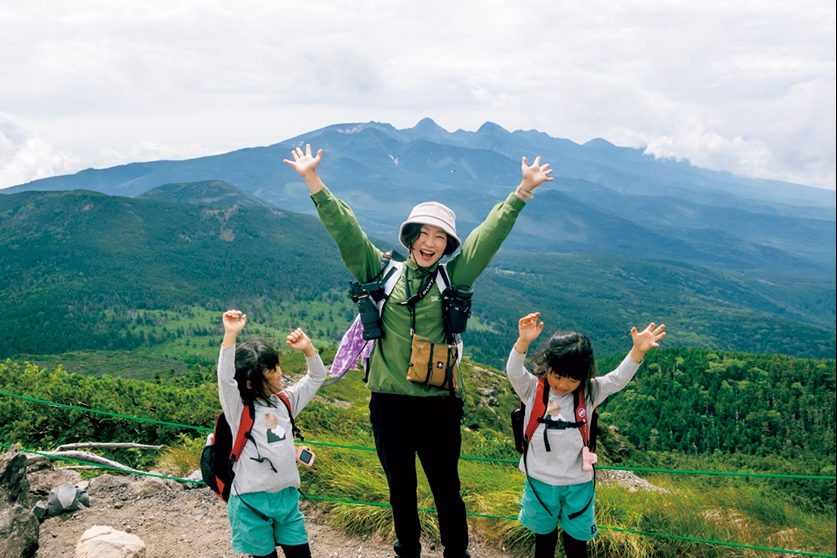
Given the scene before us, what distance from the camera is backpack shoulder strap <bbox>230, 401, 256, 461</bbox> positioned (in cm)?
399

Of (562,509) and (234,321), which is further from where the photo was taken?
(562,509)

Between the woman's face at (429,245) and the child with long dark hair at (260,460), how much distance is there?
971 mm

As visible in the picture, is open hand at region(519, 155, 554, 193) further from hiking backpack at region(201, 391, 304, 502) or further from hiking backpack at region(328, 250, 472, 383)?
hiking backpack at region(201, 391, 304, 502)

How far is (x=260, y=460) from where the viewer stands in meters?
4.00

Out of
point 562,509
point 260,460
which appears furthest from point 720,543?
point 260,460

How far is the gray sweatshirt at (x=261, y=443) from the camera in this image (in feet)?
12.9

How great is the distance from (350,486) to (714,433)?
181ft

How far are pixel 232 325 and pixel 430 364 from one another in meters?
1.33

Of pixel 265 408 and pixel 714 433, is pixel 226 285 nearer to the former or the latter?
pixel 714 433

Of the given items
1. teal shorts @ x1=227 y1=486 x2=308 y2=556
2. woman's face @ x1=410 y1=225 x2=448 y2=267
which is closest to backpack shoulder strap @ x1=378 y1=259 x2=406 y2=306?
woman's face @ x1=410 y1=225 x2=448 y2=267

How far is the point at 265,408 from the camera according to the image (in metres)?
4.12

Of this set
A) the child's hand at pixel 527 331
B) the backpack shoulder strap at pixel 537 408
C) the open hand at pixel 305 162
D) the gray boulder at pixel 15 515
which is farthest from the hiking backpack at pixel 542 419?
the gray boulder at pixel 15 515

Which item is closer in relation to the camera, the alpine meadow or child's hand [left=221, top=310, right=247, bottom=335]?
child's hand [left=221, top=310, right=247, bottom=335]

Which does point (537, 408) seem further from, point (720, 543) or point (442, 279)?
point (720, 543)
